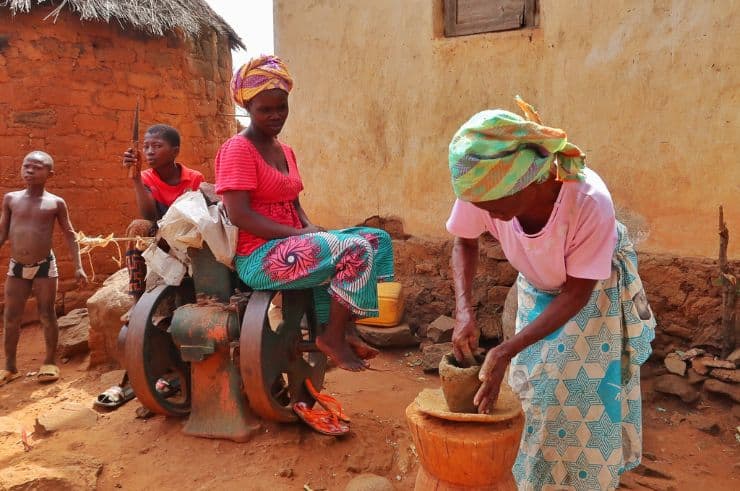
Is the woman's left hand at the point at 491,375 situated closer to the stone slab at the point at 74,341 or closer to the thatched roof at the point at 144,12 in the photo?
the stone slab at the point at 74,341

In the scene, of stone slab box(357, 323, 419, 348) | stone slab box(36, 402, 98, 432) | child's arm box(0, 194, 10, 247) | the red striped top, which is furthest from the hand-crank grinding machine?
child's arm box(0, 194, 10, 247)

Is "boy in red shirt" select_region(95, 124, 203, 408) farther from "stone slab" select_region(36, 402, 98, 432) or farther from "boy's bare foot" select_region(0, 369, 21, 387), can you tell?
"boy's bare foot" select_region(0, 369, 21, 387)

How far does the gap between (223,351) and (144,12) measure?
5.01m

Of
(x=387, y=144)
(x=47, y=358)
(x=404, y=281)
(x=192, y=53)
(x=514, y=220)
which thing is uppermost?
(x=192, y=53)

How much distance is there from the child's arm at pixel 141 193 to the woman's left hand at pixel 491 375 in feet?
9.24

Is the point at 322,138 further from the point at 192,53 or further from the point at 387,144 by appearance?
the point at 192,53

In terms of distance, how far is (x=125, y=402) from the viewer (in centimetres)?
403

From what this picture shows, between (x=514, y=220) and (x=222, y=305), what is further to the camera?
(x=222, y=305)

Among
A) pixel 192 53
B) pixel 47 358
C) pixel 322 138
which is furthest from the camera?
pixel 192 53

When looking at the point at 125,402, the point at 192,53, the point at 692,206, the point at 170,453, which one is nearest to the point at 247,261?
the point at 170,453

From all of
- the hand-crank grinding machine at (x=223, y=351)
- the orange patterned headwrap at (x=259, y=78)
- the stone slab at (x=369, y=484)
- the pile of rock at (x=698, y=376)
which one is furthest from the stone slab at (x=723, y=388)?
the orange patterned headwrap at (x=259, y=78)

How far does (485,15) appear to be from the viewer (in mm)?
4777

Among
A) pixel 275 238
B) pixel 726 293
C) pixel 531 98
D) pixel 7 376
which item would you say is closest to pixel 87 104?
pixel 7 376

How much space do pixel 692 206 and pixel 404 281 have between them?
97.7 inches
